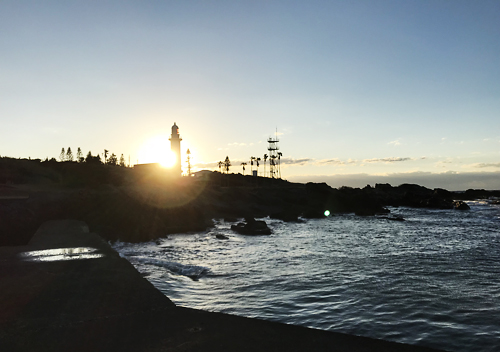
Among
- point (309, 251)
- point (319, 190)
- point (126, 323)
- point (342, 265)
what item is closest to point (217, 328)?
point (126, 323)

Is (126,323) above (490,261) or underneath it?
above

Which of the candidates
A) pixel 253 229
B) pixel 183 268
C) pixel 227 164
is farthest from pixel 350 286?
pixel 227 164

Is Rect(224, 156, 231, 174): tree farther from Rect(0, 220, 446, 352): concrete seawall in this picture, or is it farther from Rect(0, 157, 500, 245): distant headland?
Rect(0, 220, 446, 352): concrete seawall

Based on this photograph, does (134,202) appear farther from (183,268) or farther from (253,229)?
(183,268)

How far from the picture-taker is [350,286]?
9.97 meters

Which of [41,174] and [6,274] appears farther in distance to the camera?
[41,174]

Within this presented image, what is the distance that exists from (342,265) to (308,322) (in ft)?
24.1

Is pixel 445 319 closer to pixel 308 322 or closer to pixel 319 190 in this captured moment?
pixel 308 322

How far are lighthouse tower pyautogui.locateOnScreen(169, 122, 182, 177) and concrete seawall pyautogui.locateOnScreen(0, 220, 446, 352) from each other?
58.9m

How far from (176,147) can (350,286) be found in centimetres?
5823

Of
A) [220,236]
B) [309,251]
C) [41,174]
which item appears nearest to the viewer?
[309,251]

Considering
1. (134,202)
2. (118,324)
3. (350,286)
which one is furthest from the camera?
(134,202)

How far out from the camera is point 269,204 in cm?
6025

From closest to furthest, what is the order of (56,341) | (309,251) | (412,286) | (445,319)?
1. (56,341)
2. (445,319)
3. (412,286)
4. (309,251)
